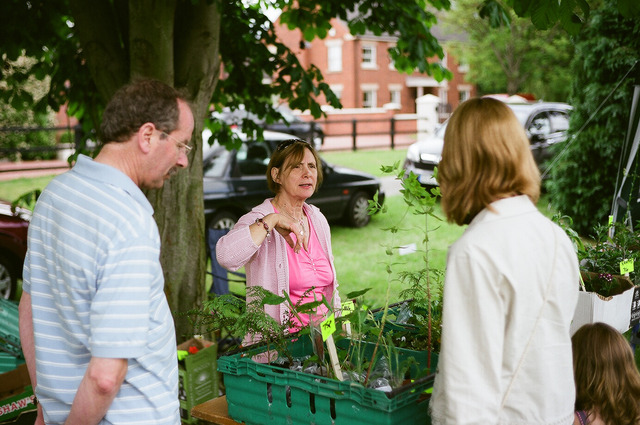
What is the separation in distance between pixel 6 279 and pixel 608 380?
6.00m

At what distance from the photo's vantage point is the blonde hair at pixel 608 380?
2.26 m

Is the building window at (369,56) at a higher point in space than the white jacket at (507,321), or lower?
higher

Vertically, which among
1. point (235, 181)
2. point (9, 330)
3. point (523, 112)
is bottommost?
point (9, 330)

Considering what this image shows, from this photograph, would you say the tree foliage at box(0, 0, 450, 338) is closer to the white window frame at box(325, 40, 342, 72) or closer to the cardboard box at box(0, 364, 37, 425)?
the cardboard box at box(0, 364, 37, 425)

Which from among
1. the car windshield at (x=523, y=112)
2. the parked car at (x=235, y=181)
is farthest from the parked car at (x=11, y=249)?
the car windshield at (x=523, y=112)

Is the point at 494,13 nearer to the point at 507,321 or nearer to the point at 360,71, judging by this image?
the point at 507,321

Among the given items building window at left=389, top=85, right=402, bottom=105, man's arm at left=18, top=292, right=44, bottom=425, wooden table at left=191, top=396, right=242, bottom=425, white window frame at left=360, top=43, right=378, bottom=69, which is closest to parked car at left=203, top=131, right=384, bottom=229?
wooden table at left=191, top=396, right=242, bottom=425

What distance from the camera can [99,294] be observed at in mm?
1548

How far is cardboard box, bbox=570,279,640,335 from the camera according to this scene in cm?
272

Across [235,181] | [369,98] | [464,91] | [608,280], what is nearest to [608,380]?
[608,280]

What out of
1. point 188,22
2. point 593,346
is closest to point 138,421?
point 593,346

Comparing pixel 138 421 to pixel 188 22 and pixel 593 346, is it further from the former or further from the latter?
pixel 188 22

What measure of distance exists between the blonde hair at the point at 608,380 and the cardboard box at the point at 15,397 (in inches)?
108

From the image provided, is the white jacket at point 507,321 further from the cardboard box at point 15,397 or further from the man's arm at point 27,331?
the cardboard box at point 15,397
